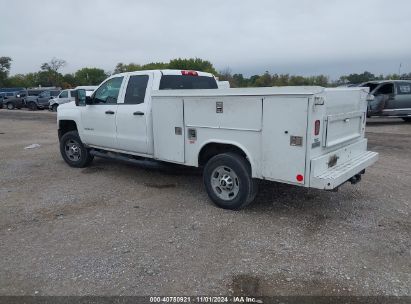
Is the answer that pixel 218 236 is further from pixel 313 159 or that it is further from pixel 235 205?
pixel 313 159

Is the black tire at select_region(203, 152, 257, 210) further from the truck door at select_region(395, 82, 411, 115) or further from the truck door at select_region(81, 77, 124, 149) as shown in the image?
the truck door at select_region(395, 82, 411, 115)

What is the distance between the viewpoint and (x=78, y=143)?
7.78m

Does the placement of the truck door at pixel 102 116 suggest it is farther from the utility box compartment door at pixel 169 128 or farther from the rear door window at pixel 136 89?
the utility box compartment door at pixel 169 128

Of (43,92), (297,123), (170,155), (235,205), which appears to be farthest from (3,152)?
(43,92)

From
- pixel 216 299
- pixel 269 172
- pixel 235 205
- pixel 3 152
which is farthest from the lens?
pixel 3 152

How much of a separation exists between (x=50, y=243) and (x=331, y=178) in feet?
11.0

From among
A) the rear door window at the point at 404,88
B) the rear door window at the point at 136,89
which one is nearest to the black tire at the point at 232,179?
the rear door window at the point at 136,89

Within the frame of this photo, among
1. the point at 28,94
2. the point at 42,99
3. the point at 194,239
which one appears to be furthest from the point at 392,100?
the point at 28,94

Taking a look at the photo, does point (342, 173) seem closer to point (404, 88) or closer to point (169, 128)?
point (169, 128)

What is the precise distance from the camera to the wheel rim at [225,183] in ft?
16.5

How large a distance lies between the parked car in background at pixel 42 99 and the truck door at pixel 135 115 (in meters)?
26.6

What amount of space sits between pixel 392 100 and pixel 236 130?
40.1 ft

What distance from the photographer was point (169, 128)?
221 inches

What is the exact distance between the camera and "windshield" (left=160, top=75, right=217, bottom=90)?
6148 mm
